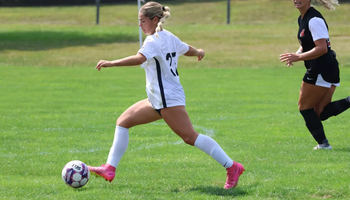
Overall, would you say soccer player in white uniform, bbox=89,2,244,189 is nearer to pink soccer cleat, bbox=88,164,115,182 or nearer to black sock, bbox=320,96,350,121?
pink soccer cleat, bbox=88,164,115,182

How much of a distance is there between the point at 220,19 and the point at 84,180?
36719mm

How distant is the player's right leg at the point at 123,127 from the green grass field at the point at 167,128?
17cm

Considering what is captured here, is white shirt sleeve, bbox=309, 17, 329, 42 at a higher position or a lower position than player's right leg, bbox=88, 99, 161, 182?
higher

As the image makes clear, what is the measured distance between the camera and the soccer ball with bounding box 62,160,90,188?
16.8 ft

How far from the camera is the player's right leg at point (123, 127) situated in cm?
529

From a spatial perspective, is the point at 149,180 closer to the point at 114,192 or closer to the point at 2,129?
the point at 114,192

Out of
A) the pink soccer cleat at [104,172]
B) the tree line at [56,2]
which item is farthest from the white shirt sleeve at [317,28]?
the tree line at [56,2]

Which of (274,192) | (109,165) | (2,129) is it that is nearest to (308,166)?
(274,192)

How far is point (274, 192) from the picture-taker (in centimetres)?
502

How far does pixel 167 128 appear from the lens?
362 inches

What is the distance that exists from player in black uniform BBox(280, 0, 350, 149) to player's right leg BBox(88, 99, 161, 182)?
2027 mm

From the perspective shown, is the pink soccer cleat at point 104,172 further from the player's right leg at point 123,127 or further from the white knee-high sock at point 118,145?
the white knee-high sock at point 118,145

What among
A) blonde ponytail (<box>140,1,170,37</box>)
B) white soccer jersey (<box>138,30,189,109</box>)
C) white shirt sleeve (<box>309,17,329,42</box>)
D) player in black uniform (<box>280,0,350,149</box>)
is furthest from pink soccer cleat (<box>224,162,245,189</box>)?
white shirt sleeve (<box>309,17,329,42</box>)

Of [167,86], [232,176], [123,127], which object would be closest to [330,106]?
[232,176]
